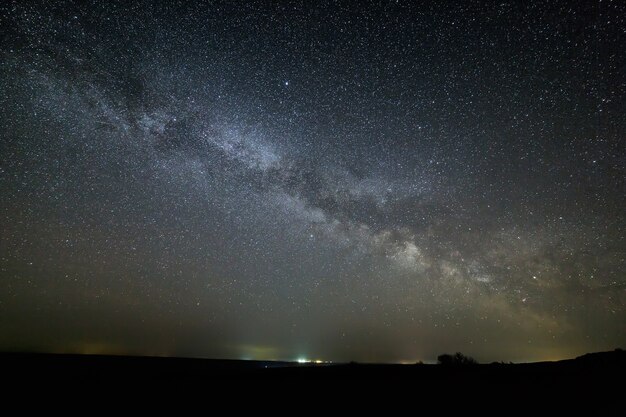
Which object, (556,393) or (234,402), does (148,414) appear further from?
(556,393)

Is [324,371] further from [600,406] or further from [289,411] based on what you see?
[600,406]

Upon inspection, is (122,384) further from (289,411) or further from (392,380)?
(392,380)

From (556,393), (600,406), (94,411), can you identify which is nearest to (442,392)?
(556,393)

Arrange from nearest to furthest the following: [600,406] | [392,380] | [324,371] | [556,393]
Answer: [600,406] → [556,393] → [392,380] → [324,371]

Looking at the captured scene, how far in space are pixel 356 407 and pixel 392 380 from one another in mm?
2287

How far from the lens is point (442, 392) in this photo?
25.2ft

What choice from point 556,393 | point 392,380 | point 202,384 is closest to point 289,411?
point 202,384

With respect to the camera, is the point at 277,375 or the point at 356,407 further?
the point at 277,375

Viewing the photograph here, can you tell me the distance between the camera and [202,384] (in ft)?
25.4

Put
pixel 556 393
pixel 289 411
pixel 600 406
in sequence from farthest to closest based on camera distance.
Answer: pixel 556 393, pixel 600 406, pixel 289 411

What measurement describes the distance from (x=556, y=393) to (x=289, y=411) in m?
6.90

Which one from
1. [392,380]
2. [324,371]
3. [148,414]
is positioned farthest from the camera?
[324,371]

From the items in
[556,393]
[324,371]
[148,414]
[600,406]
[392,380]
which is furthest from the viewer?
[324,371]

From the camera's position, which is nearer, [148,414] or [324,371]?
[148,414]
